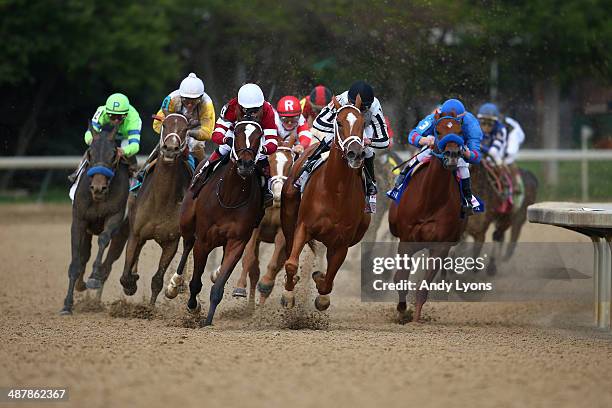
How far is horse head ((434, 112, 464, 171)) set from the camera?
10234 mm

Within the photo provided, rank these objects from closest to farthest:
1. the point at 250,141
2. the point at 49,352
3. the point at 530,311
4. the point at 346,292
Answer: the point at 49,352 < the point at 250,141 < the point at 530,311 < the point at 346,292

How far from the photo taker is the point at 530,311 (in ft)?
40.3

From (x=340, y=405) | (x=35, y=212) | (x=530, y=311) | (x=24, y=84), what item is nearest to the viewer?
(x=340, y=405)

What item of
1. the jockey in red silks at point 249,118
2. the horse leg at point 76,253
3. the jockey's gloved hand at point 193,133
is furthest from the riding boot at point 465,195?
the horse leg at point 76,253

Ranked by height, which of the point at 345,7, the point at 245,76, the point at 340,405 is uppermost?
the point at 345,7

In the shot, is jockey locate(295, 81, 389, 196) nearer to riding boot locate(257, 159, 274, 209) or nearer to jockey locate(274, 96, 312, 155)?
riding boot locate(257, 159, 274, 209)

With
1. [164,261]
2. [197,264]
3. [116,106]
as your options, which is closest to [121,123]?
[116,106]

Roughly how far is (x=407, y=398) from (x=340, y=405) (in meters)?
0.46

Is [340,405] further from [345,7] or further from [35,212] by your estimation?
[35,212]

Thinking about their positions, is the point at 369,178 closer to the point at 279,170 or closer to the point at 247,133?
the point at 279,170

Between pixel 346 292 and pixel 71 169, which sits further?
pixel 71 169

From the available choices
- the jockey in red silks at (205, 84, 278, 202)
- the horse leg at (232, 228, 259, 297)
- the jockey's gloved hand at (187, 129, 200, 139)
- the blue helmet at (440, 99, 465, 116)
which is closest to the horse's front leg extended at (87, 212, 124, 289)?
the jockey's gloved hand at (187, 129, 200, 139)

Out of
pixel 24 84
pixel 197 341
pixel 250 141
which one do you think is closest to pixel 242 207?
pixel 250 141

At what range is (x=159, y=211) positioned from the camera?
1105 cm
